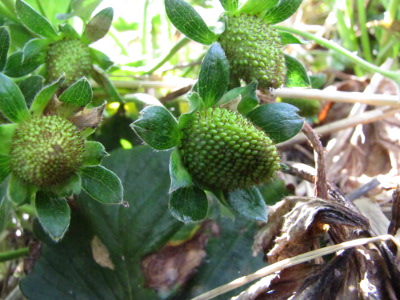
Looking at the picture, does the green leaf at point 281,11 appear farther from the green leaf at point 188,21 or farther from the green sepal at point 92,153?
the green sepal at point 92,153

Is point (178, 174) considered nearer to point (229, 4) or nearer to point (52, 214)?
point (52, 214)

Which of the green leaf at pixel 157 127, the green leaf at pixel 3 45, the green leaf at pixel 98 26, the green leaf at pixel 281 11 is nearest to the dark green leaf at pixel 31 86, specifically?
the green leaf at pixel 3 45

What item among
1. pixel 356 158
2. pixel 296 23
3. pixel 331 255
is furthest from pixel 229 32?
pixel 296 23

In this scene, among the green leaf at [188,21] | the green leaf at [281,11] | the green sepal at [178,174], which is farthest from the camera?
the green leaf at [281,11]

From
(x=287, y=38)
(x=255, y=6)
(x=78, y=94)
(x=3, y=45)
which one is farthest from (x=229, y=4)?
(x=3, y=45)

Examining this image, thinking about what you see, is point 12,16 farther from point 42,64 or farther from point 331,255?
point 331,255

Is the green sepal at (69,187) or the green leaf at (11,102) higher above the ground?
the green leaf at (11,102)
